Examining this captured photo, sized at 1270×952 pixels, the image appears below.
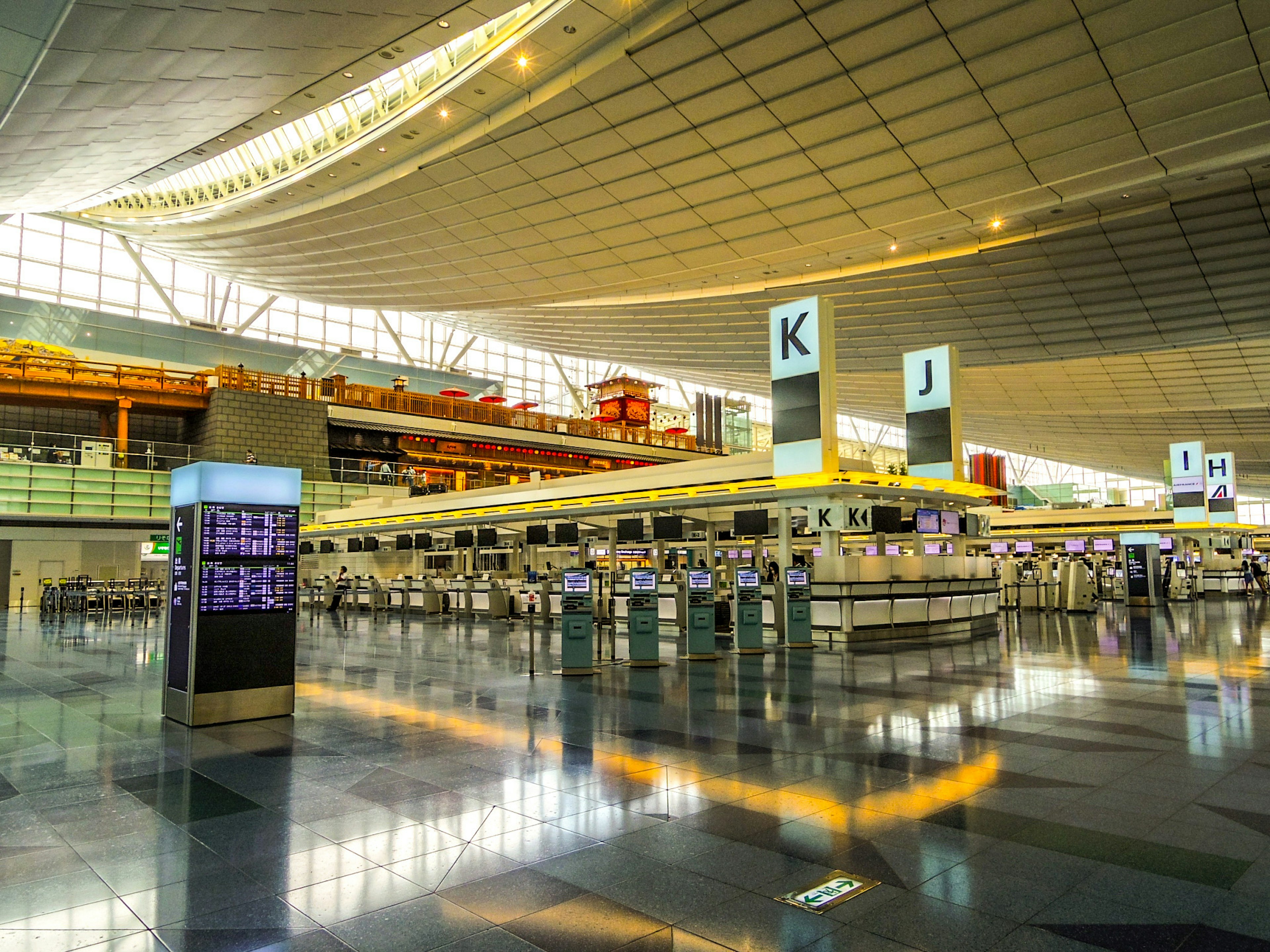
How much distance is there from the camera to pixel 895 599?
1557 cm

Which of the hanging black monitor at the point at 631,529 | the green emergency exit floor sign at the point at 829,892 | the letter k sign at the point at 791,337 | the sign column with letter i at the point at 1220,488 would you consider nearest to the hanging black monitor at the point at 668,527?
the hanging black monitor at the point at 631,529

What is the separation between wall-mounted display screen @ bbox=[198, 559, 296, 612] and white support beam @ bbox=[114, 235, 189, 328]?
3885 cm

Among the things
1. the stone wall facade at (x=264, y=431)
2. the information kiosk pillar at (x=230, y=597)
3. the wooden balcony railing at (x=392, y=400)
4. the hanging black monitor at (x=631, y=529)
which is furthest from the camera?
the wooden balcony railing at (x=392, y=400)

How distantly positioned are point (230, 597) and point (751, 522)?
11.1 meters

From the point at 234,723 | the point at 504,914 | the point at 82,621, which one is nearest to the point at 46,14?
the point at 234,723

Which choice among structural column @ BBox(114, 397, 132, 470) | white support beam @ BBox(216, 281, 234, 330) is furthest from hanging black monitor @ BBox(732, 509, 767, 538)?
white support beam @ BBox(216, 281, 234, 330)

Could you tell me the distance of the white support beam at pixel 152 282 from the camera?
40.8 meters

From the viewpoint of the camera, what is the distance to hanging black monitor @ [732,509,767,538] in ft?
55.6

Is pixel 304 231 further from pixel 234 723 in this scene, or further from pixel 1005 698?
pixel 1005 698

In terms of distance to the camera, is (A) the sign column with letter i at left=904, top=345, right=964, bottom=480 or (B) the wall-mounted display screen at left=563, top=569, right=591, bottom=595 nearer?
(B) the wall-mounted display screen at left=563, top=569, right=591, bottom=595

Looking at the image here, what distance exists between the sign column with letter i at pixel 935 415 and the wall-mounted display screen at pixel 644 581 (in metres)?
7.90

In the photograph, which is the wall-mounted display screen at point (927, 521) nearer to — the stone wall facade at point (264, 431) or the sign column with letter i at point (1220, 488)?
the sign column with letter i at point (1220, 488)

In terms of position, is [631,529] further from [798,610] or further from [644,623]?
[644,623]

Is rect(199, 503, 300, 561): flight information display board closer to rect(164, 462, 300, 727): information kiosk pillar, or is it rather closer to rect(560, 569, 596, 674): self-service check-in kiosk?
rect(164, 462, 300, 727): information kiosk pillar
